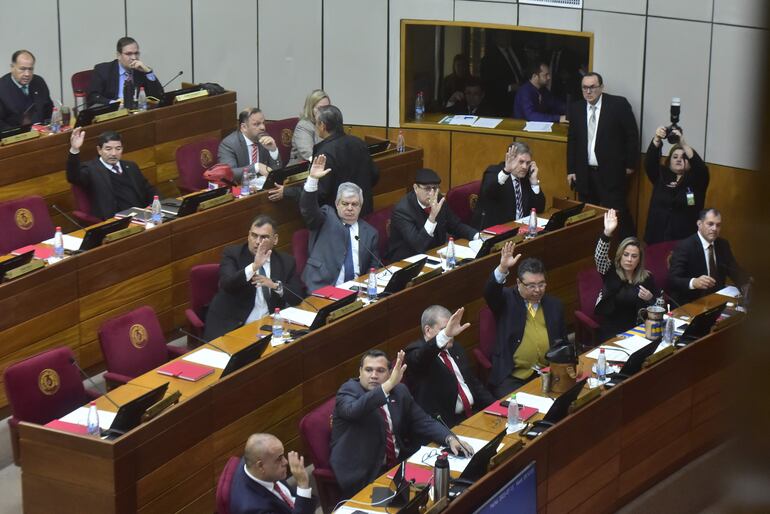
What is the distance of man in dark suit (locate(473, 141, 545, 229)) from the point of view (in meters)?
7.62

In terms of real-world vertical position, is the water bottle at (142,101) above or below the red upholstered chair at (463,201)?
above

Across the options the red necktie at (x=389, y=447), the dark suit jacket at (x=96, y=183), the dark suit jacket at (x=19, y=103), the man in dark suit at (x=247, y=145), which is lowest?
the red necktie at (x=389, y=447)

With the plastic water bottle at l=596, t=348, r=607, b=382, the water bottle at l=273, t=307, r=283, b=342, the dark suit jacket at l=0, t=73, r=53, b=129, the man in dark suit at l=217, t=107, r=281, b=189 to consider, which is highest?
the dark suit jacket at l=0, t=73, r=53, b=129

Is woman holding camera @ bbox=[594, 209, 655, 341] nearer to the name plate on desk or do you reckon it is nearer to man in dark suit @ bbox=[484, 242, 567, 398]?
man in dark suit @ bbox=[484, 242, 567, 398]

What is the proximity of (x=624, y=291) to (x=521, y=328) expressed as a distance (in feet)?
2.76

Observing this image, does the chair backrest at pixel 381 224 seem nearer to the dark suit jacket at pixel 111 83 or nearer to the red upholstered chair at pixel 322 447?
the red upholstered chair at pixel 322 447

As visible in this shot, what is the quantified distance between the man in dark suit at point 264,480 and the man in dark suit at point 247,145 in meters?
4.11

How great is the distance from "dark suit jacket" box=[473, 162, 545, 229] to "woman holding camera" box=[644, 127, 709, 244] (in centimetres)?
97

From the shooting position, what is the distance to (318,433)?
4.67 m

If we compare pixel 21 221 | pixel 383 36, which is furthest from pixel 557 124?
pixel 21 221

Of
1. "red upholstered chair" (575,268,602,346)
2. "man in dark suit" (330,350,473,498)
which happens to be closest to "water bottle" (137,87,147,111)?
"red upholstered chair" (575,268,602,346)

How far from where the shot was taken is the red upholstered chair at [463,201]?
26.1ft

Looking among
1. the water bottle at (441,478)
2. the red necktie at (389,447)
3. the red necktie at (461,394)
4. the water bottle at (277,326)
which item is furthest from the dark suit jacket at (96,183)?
the water bottle at (441,478)

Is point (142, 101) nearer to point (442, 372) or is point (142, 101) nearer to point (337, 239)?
point (337, 239)
